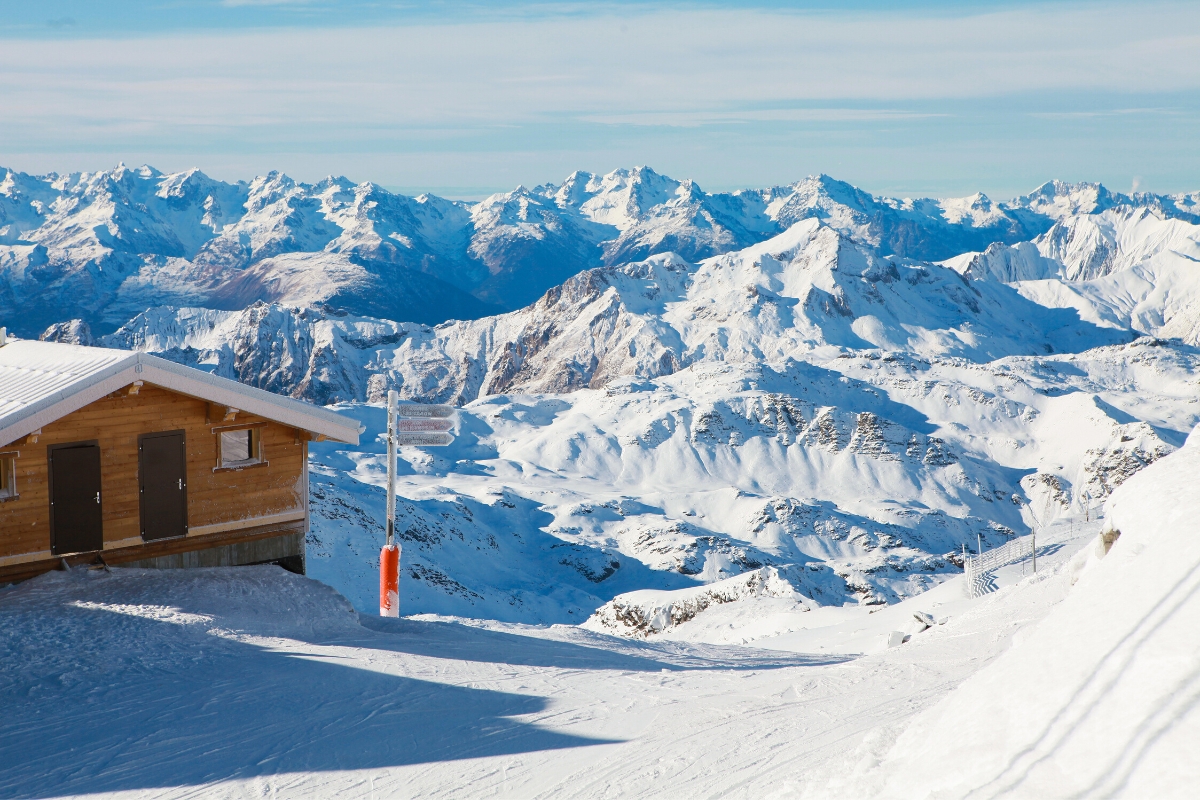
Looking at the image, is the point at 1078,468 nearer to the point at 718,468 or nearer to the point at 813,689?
the point at 718,468

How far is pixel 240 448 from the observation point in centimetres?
1991

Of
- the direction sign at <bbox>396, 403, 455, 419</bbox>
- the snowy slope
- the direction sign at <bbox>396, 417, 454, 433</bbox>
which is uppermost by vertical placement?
the direction sign at <bbox>396, 403, 455, 419</bbox>

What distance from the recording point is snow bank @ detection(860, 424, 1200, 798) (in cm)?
366

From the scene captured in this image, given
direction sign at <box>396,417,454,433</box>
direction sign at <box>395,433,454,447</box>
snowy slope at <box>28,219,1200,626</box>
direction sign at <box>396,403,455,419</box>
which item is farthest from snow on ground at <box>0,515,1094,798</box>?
snowy slope at <box>28,219,1200,626</box>

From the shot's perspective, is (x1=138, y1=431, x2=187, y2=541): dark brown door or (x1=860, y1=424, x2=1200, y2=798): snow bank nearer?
(x1=860, y1=424, x2=1200, y2=798): snow bank

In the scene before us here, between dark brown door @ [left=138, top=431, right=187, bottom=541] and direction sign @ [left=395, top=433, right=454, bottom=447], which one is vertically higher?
direction sign @ [left=395, top=433, right=454, bottom=447]

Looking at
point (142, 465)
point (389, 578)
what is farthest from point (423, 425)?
point (142, 465)

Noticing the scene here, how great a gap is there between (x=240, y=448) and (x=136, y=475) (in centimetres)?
308

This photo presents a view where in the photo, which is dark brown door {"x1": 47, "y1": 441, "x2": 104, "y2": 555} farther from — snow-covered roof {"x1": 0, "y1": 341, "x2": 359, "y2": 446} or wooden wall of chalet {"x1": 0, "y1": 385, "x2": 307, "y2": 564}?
snow-covered roof {"x1": 0, "y1": 341, "x2": 359, "y2": 446}

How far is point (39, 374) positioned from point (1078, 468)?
134 m

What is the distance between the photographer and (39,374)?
56.3 feet

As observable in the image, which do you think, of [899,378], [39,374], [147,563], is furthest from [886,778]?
[899,378]

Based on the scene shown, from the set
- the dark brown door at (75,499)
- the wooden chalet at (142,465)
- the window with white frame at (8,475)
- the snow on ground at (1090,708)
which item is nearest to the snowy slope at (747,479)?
the wooden chalet at (142,465)

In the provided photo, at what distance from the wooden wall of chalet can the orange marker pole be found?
2.92 m
